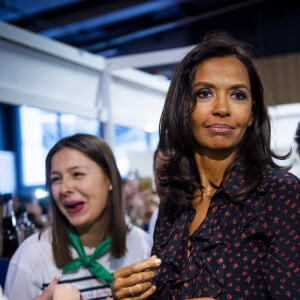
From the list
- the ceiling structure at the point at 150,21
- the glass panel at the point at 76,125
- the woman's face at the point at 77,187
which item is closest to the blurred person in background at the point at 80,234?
the woman's face at the point at 77,187

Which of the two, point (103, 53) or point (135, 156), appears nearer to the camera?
point (135, 156)

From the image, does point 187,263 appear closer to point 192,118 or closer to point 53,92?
point 192,118

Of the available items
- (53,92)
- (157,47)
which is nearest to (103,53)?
(157,47)

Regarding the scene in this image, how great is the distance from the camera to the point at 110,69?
3736 millimetres

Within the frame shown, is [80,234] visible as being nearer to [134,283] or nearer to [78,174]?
[78,174]

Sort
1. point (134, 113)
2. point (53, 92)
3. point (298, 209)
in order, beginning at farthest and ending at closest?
1. point (134, 113)
2. point (53, 92)
3. point (298, 209)

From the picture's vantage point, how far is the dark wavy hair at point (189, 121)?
3.92 ft

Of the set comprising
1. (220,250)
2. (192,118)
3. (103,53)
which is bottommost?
(220,250)

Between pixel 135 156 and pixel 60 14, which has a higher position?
pixel 60 14

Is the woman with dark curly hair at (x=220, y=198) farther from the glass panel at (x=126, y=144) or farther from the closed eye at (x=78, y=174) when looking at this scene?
the glass panel at (x=126, y=144)

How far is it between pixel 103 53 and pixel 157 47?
0.77m

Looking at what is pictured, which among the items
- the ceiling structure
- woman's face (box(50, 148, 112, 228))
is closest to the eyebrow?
woman's face (box(50, 148, 112, 228))

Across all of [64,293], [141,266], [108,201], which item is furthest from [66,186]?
[141,266]

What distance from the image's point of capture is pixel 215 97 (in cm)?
115
